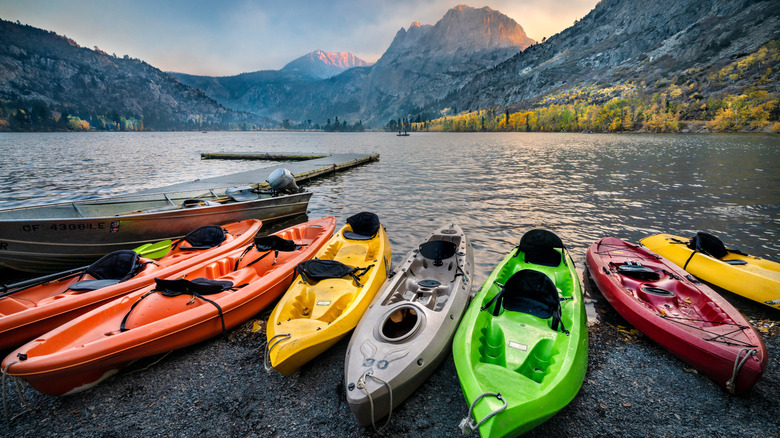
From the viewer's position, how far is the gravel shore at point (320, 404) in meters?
4.03

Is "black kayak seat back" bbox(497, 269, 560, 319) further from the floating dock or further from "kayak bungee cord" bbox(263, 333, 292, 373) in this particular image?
the floating dock

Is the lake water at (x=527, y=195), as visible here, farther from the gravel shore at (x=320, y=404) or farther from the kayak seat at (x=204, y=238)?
the kayak seat at (x=204, y=238)

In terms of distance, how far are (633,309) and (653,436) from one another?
249 centimetres

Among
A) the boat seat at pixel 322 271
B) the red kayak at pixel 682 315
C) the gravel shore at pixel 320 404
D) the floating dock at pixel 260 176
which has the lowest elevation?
the gravel shore at pixel 320 404

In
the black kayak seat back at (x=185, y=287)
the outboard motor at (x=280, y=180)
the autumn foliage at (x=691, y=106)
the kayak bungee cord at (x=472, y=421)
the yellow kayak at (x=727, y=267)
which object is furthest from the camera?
the autumn foliage at (x=691, y=106)

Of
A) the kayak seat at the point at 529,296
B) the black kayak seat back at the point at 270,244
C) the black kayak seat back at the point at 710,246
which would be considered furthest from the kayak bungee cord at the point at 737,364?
the black kayak seat back at the point at 270,244

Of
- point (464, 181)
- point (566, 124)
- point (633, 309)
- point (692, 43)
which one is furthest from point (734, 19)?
point (633, 309)

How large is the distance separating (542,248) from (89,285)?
9673 mm

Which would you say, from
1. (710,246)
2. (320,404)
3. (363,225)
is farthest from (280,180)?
(710,246)

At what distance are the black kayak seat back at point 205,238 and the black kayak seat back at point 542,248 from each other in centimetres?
833

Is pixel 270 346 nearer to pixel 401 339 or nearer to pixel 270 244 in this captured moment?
pixel 401 339

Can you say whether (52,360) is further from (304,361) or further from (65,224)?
(65,224)

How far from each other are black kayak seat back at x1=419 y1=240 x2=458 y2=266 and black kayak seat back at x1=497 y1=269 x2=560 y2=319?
214cm

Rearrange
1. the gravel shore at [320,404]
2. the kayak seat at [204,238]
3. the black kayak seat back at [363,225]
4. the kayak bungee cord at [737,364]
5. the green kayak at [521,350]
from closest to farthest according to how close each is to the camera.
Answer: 1. the green kayak at [521,350]
2. the gravel shore at [320,404]
3. the kayak bungee cord at [737,364]
4. the kayak seat at [204,238]
5. the black kayak seat back at [363,225]
